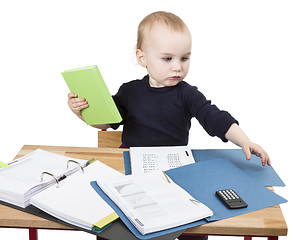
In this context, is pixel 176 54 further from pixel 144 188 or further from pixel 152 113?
pixel 144 188

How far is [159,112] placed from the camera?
2.57 meters

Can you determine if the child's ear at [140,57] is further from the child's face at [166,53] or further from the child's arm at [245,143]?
the child's arm at [245,143]

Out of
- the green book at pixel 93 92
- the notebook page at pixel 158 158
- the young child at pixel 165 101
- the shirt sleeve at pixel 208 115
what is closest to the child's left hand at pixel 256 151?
the young child at pixel 165 101

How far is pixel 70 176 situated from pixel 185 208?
0.53 m

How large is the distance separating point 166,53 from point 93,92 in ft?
1.36

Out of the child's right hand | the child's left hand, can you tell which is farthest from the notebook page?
the child's right hand

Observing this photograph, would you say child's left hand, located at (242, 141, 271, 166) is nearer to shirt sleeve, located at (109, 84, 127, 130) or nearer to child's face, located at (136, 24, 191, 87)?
child's face, located at (136, 24, 191, 87)

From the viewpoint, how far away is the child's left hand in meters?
2.14

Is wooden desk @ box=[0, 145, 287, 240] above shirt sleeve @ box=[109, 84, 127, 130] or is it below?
below

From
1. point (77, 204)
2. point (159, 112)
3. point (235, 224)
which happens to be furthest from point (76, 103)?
point (235, 224)

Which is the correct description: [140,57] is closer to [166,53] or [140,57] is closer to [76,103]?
[166,53]

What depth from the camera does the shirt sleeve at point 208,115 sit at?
89.7 inches

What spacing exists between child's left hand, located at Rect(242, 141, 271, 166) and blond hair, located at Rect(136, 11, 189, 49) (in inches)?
26.5

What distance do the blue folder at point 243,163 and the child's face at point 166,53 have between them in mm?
420
